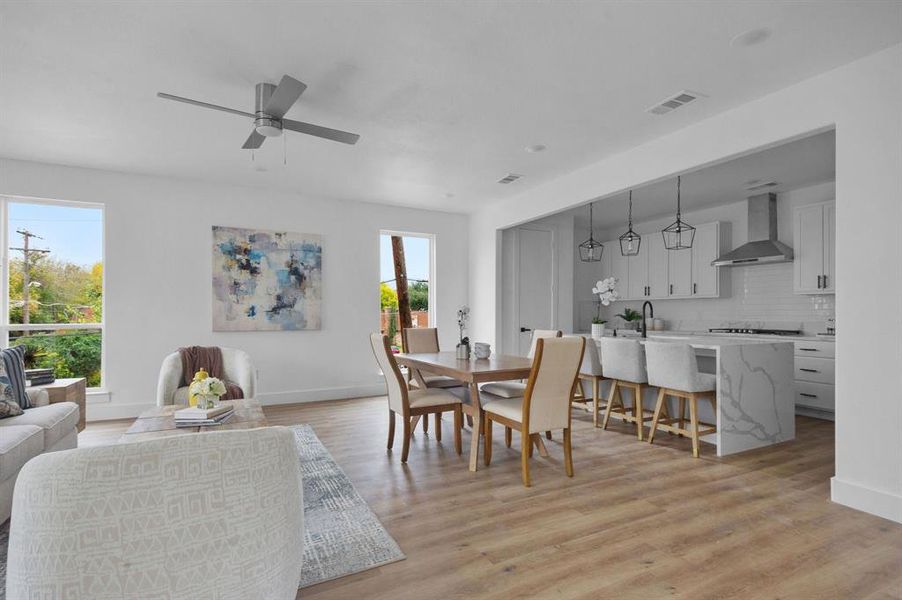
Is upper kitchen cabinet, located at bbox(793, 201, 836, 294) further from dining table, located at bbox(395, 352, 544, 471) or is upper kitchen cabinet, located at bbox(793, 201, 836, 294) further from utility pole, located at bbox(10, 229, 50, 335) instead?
utility pole, located at bbox(10, 229, 50, 335)

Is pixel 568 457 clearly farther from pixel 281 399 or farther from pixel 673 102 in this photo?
pixel 281 399

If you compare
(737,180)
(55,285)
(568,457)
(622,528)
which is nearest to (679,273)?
(737,180)

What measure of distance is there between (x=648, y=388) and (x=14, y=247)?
6.44m

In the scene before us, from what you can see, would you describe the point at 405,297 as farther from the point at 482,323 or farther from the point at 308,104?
the point at 308,104

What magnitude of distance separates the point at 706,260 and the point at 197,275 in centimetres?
637

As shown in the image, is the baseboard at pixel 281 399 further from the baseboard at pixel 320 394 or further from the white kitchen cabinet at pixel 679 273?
the white kitchen cabinet at pixel 679 273

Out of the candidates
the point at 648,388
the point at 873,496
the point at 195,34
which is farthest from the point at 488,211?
the point at 873,496

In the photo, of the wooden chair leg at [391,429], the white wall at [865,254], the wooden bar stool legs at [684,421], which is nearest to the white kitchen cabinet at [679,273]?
the wooden bar stool legs at [684,421]

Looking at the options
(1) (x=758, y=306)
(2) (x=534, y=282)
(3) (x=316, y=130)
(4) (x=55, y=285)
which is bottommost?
(1) (x=758, y=306)

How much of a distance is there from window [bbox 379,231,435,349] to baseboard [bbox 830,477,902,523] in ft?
15.8

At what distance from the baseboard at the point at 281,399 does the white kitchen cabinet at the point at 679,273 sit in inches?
170

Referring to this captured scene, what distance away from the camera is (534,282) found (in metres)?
6.77

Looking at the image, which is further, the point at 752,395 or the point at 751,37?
the point at 752,395

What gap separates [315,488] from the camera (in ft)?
9.65
